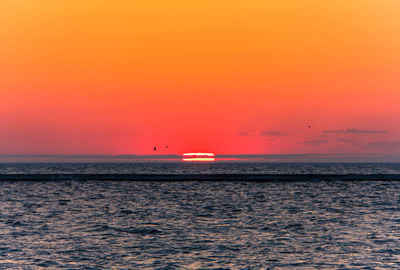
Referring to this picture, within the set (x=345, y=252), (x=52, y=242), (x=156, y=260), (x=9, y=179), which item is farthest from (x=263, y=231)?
(x=9, y=179)

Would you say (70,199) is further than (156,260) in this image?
Yes

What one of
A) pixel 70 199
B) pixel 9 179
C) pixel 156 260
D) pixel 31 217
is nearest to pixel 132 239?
pixel 156 260

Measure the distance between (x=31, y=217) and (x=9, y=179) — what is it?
273ft

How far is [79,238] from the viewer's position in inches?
1551

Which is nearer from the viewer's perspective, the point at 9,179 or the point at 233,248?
the point at 233,248

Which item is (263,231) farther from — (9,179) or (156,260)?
(9,179)

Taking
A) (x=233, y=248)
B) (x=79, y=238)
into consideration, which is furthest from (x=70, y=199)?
(x=233, y=248)

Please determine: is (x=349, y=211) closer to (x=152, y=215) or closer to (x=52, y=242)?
(x=152, y=215)

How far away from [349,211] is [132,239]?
28.5 metres

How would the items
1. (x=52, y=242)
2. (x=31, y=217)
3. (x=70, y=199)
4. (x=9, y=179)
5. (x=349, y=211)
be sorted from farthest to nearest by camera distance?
(x=9, y=179), (x=70, y=199), (x=349, y=211), (x=31, y=217), (x=52, y=242)

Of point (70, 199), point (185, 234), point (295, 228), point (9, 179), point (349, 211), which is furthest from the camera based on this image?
point (9, 179)

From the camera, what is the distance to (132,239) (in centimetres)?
3903

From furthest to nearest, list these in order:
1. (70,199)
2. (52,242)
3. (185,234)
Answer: (70,199) < (185,234) < (52,242)

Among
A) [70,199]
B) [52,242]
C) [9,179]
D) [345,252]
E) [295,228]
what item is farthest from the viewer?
[9,179]
